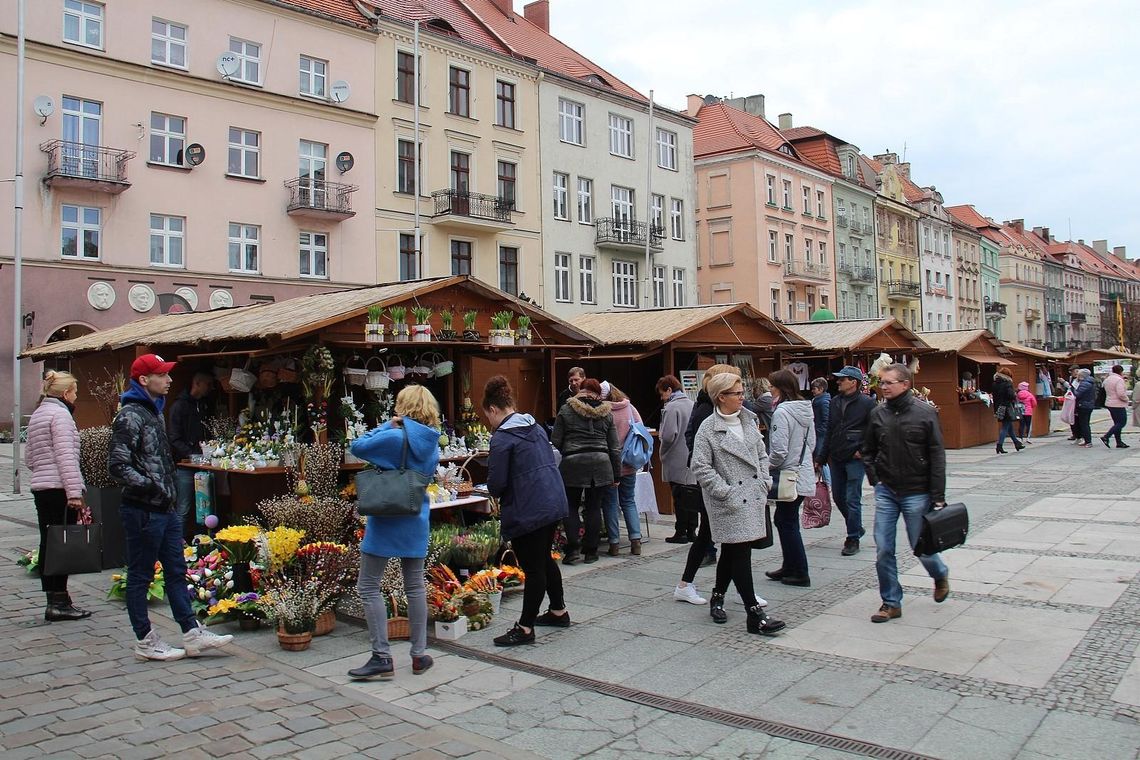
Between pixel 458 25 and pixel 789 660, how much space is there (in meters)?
32.7

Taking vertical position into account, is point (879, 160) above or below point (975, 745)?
above

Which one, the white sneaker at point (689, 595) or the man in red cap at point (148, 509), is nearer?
the man in red cap at point (148, 509)

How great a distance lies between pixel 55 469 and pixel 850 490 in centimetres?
712

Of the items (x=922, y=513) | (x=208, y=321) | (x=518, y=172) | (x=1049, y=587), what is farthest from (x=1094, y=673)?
(x=518, y=172)

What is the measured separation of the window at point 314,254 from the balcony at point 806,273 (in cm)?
2688

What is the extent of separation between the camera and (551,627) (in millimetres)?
6816

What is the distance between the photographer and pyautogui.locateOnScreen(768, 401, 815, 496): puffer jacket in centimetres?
754

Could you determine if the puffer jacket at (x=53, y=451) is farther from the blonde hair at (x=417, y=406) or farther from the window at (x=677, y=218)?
the window at (x=677, y=218)

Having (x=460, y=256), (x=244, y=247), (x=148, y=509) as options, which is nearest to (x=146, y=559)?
(x=148, y=509)

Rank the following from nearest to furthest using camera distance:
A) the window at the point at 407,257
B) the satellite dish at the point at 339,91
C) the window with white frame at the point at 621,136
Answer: the satellite dish at the point at 339,91 → the window at the point at 407,257 → the window with white frame at the point at 621,136

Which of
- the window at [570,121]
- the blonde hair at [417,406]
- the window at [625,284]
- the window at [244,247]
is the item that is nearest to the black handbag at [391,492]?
the blonde hair at [417,406]

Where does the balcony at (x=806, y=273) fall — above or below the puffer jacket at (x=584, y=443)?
above

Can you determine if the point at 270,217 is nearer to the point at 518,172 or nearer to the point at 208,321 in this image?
the point at 518,172

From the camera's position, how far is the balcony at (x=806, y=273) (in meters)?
48.6
